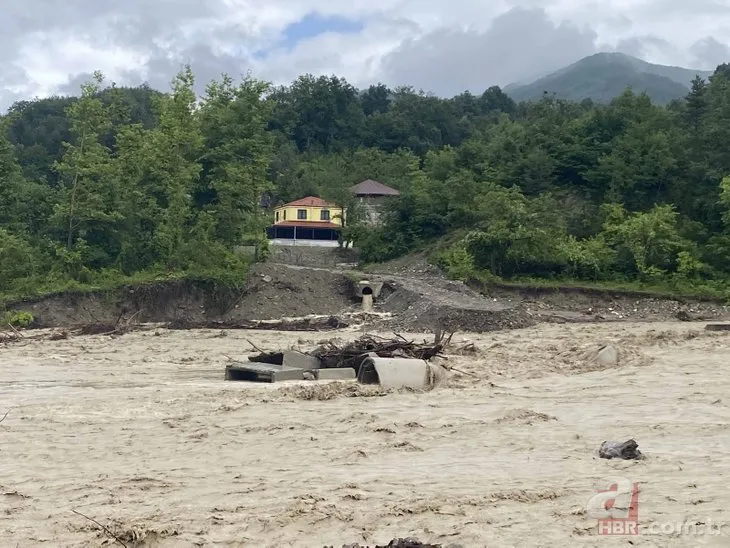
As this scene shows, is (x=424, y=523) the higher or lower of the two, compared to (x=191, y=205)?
lower

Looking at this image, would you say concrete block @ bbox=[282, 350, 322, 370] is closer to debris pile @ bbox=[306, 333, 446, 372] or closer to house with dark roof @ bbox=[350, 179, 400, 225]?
debris pile @ bbox=[306, 333, 446, 372]

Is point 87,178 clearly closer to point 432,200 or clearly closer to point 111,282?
point 111,282

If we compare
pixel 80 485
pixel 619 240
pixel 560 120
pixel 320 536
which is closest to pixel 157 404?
pixel 80 485

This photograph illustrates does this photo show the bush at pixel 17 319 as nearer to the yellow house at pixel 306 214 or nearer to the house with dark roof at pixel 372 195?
the house with dark roof at pixel 372 195

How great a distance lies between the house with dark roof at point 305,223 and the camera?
198ft

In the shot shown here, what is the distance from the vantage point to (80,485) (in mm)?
9422

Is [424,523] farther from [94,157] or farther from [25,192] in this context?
[25,192]

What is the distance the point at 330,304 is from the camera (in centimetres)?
3516

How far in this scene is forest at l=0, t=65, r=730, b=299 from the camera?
35812mm

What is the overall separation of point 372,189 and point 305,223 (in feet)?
18.3

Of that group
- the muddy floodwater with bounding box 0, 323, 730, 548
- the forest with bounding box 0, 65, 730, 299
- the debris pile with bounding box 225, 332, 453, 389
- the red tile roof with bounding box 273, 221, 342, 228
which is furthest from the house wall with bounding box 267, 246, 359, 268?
the debris pile with bounding box 225, 332, 453, 389

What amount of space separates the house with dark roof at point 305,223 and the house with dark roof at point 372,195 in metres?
2.98

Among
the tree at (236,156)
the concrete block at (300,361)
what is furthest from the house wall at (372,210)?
the concrete block at (300,361)

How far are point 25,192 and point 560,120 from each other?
105 feet
